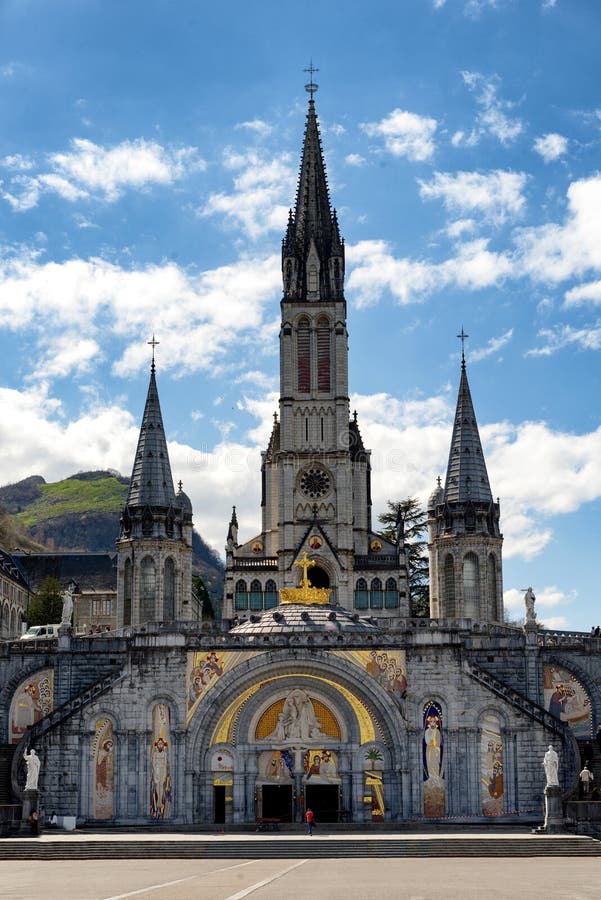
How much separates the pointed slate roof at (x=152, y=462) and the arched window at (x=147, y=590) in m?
4.02

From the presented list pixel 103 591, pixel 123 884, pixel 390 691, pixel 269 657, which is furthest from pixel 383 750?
pixel 103 591

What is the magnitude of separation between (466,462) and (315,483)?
62.4 feet

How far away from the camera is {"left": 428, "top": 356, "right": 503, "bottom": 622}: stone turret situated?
3526 inches

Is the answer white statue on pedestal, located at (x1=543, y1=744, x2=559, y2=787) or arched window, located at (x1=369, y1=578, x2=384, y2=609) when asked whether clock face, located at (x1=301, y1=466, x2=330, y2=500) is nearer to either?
arched window, located at (x1=369, y1=578, x2=384, y2=609)

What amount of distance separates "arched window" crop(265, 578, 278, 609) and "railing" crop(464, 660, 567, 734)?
40.2 metres

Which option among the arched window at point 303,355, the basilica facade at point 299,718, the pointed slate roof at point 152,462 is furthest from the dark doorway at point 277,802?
the arched window at point 303,355

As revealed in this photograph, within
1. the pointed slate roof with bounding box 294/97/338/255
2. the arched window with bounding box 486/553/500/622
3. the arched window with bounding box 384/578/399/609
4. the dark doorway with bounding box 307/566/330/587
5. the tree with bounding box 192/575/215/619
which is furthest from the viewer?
the tree with bounding box 192/575/215/619

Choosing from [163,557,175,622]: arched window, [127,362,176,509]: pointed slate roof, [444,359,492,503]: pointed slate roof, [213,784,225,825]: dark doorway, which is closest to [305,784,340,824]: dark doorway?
[213,784,225,825]: dark doorway

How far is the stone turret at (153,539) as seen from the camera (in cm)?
9150

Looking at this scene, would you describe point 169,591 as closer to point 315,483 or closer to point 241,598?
point 241,598

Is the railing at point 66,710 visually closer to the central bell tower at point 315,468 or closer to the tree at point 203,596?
the central bell tower at point 315,468

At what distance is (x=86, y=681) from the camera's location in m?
68.7

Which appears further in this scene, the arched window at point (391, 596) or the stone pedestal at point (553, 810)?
the arched window at point (391, 596)

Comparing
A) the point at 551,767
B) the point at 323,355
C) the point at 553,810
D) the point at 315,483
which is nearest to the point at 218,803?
the point at 551,767
